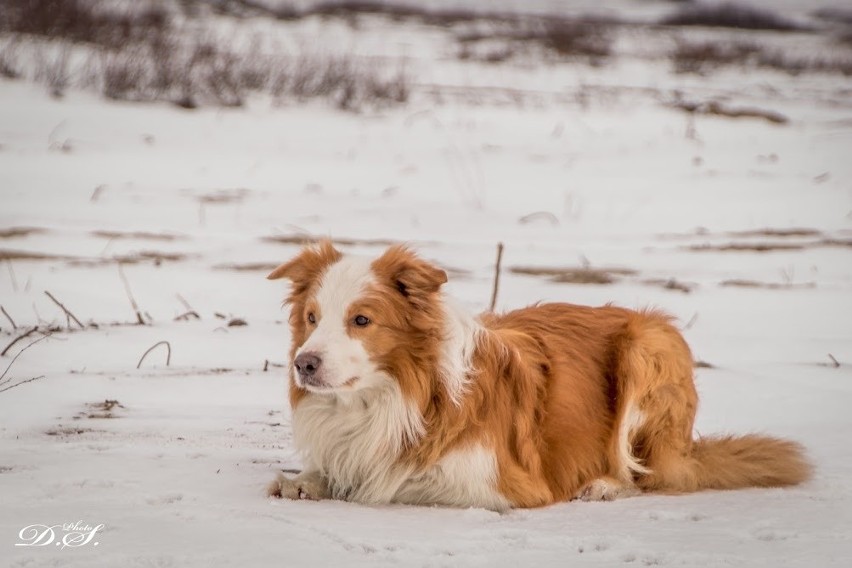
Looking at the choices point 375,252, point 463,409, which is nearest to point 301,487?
point 463,409

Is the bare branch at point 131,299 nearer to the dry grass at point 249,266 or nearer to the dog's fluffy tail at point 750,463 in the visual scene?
the dry grass at point 249,266

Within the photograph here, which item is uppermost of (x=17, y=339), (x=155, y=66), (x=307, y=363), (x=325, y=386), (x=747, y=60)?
(x=747, y=60)

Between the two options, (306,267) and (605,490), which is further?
(605,490)

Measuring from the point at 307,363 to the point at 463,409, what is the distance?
774 millimetres

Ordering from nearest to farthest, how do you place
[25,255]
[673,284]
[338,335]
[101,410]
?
[338,335] → [101,410] → [25,255] → [673,284]

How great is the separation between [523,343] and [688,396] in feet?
2.93

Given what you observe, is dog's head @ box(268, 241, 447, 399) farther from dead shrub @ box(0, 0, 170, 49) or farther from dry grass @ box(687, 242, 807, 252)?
dead shrub @ box(0, 0, 170, 49)

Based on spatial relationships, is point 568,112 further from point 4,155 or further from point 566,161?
point 4,155

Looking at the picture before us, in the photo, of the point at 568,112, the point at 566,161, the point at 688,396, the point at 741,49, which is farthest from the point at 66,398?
the point at 741,49

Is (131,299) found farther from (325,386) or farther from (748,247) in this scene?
(748,247)

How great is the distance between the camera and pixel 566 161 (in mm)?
15062

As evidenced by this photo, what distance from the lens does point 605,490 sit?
495 cm

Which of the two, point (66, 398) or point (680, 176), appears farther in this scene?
point (680, 176)

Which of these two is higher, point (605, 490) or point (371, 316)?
point (371, 316)
